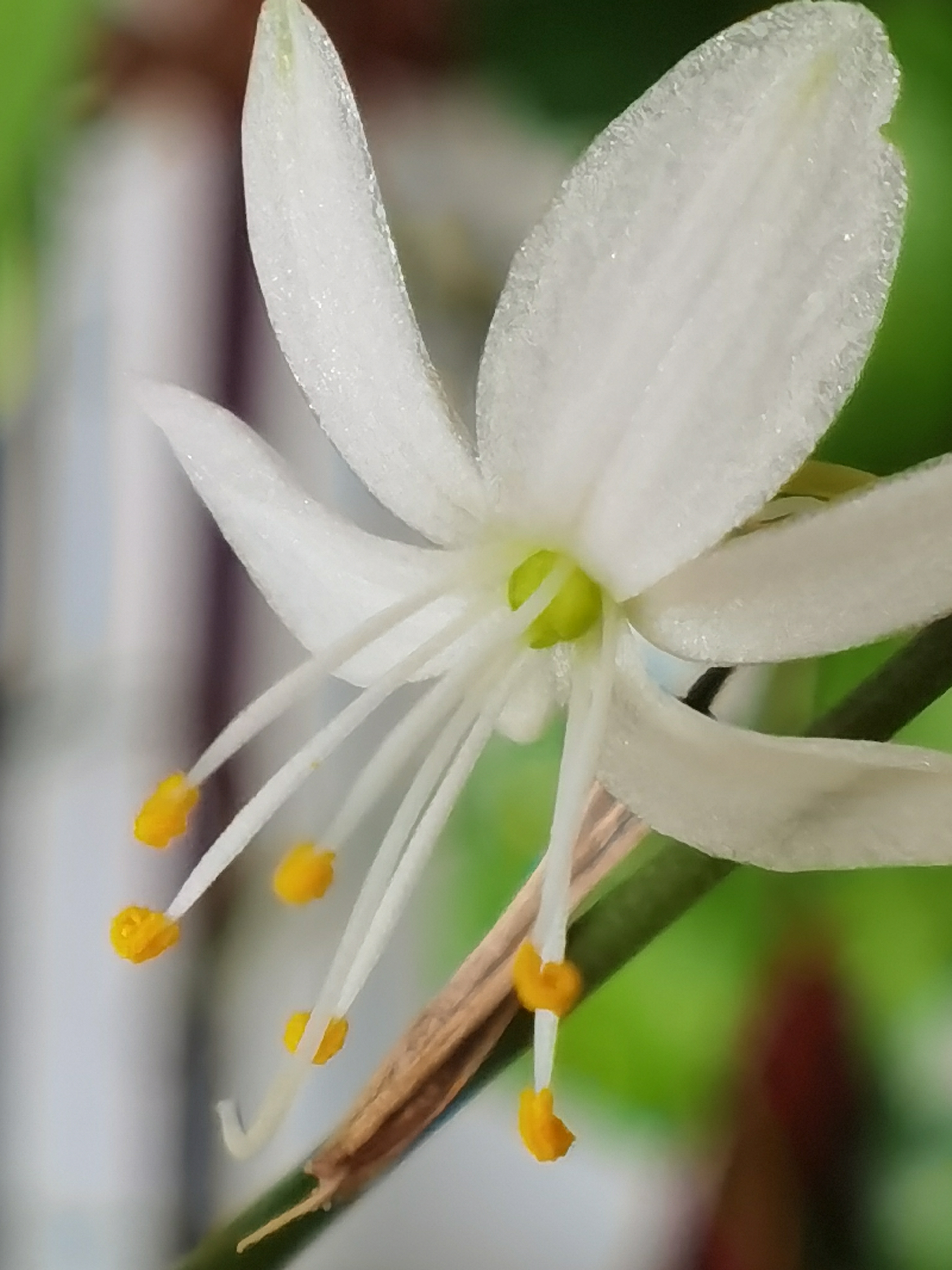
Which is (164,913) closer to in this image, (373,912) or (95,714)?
(373,912)

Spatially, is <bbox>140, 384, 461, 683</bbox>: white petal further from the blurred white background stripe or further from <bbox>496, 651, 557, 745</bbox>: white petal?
the blurred white background stripe

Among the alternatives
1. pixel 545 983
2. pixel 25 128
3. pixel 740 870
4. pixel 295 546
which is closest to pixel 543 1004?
pixel 545 983

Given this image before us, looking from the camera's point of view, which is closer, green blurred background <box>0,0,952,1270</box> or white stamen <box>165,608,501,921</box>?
white stamen <box>165,608,501,921</box>

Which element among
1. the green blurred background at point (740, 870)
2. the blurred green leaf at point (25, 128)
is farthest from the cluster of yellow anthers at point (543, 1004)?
the blurred green leaf at point (25, 128)

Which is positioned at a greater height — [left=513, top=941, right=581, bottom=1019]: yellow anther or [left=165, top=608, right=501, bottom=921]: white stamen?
[left=165, top=608, right=501, bottom=921]: white stamen

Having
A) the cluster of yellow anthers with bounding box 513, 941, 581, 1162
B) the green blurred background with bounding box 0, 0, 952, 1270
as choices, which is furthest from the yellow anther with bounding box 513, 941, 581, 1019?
the green blurred background with bounding box 0, 0, 952, 1270

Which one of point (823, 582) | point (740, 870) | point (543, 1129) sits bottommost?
point (740, 870)

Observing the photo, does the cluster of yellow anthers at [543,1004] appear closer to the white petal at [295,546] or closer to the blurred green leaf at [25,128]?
the white petal at [295,546]
